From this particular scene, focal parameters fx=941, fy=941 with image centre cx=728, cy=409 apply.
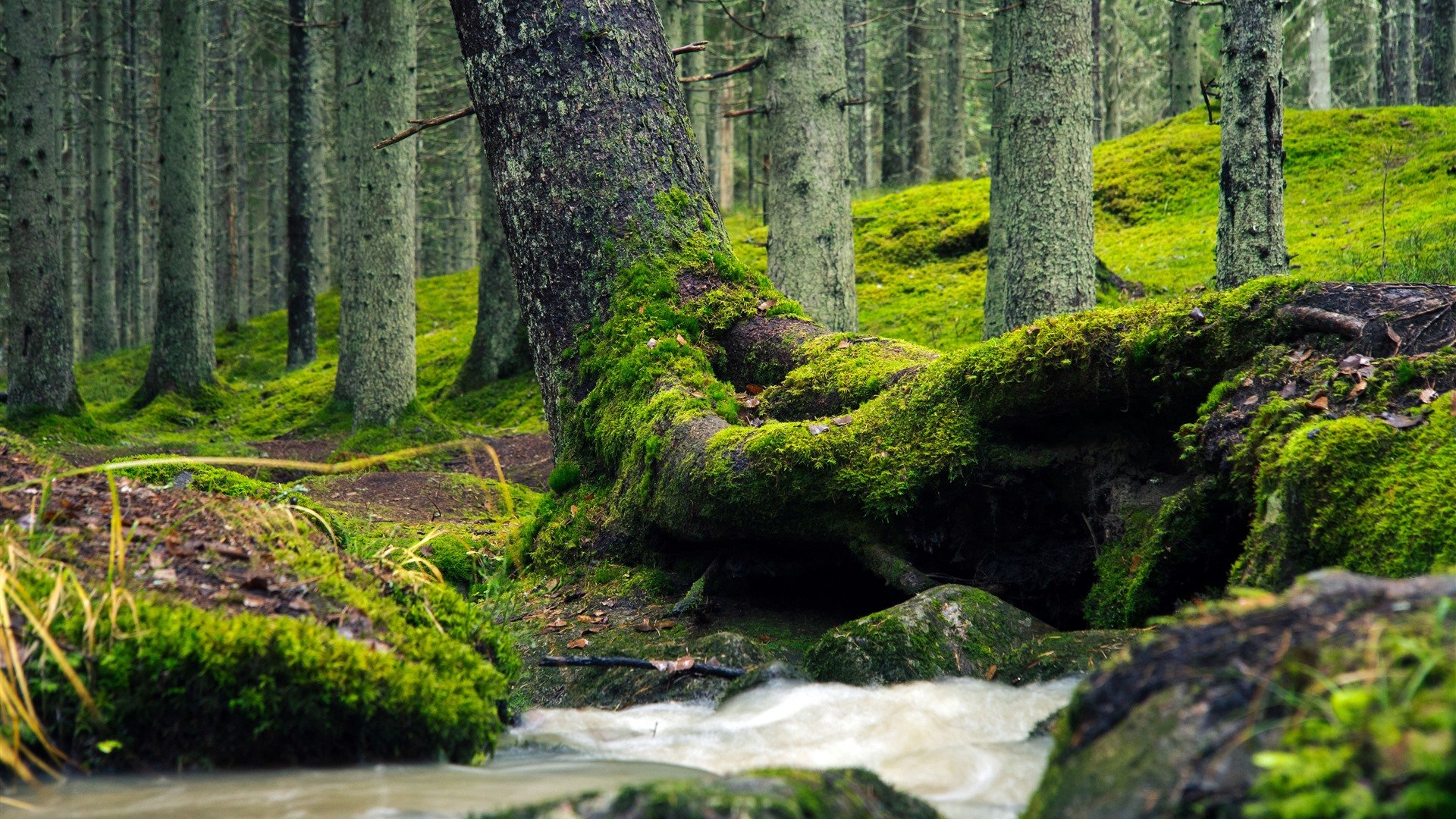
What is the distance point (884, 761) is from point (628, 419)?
255 cm

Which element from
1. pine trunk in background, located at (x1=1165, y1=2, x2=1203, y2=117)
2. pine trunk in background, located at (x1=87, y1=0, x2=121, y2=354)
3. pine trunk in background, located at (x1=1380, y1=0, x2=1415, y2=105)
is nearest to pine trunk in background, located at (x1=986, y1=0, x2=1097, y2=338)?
pine trunk in background, located at (x1=1165, y1=2, x2=1203, y2=117)

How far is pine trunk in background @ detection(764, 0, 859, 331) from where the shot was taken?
28.3 ft

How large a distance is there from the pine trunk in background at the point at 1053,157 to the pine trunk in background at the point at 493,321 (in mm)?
8259

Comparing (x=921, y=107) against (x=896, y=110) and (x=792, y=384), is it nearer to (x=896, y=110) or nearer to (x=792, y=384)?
(x=896, y=110)

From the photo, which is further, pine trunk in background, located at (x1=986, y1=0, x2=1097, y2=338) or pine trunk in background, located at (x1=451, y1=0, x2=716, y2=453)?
pine trunk in background, located at (x1=986, y1=0, x2=1097, y2=338)

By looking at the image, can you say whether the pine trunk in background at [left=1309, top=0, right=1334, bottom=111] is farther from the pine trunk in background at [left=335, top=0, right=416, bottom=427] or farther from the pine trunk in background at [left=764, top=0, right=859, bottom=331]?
the pine trunk in background at [left=335, top=0, right=416, bottom=427]

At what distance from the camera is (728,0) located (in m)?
26.1

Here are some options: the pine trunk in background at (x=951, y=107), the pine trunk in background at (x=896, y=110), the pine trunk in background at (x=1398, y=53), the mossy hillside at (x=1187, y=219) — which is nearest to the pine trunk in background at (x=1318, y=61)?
the pine trunk in background at (x=1398, y=53)

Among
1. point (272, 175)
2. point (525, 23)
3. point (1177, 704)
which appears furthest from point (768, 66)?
point (272, 175)

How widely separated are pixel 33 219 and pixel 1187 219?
15069 millimetres

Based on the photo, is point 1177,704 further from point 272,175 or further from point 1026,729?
point 272,175

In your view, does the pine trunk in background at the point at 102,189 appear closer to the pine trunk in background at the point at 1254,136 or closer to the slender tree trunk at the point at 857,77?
the slender tree trunk at the point at 857,77

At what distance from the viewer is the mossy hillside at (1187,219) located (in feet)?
31.2

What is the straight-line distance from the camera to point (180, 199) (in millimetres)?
14820
